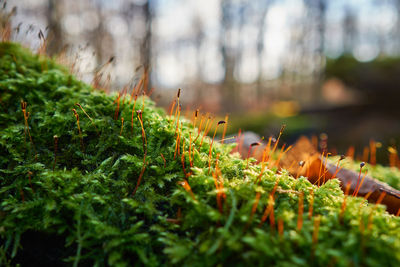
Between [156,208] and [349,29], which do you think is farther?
[349,29]

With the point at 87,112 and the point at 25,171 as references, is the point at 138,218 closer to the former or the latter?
the point at 25,171

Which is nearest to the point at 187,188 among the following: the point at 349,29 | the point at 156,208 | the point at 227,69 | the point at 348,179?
the point at 156,208

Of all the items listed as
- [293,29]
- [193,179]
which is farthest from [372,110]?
[193,179]

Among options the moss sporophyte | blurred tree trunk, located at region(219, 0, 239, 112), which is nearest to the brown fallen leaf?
the moss sporophyte

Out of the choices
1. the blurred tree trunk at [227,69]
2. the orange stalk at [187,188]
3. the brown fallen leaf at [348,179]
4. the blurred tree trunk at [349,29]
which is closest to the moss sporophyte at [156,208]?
the orange stalk at [187,188]

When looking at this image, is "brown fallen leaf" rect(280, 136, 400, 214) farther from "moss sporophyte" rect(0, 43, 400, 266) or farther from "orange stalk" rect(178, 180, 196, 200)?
"orange stalk" rect(178, 180, 196, 200)

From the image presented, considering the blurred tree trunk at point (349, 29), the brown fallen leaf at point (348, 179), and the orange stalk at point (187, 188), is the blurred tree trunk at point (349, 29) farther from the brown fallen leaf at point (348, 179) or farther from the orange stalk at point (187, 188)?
the orange stalk at point (187, 188)

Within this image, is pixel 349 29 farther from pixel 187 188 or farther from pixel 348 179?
pixel 187 188

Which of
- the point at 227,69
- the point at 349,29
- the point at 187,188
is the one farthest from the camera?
the point at 349,29
